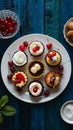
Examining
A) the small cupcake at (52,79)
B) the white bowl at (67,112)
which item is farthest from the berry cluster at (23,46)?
the white bowl at (67,112)

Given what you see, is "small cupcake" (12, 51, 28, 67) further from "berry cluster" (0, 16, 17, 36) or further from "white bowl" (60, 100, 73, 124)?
"white bowl" (60, 100, 73, 124)

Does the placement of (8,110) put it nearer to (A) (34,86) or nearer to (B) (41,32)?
(A) (34,86)

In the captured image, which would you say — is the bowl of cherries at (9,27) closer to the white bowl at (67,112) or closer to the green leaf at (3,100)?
the green leaf at (3,100)

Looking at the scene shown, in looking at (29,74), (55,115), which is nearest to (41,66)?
(29,74)

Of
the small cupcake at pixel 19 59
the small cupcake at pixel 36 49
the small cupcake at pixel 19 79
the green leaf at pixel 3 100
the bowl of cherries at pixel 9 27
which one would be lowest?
the green leaf at pixel 3 100

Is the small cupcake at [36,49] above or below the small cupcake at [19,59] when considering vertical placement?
above

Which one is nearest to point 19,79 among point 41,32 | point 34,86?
point 34,86
